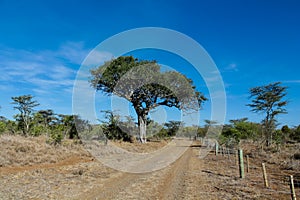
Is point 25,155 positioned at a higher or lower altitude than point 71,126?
lower

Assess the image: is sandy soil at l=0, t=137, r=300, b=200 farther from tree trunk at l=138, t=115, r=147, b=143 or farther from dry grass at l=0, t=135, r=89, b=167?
tree trunk at l=138, t=115, r=147, b=143

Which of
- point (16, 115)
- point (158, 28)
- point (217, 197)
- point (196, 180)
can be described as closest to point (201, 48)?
point (158, 28)

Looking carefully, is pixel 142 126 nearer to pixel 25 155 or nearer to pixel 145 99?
pixel 145 99

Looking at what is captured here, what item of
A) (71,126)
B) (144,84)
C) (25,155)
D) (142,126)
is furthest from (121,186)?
(71,126)

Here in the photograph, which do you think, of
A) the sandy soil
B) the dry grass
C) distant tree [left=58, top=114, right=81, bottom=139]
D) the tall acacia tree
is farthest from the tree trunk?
the sandy soil

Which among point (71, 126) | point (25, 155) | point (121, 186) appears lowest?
point (121, 186)

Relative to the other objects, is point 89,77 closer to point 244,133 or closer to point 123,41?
point 123,41

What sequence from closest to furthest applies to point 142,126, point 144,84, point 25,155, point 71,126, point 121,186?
point 121,186 → point 25,155 → point 144,84 → point 142,126 → point 71,126

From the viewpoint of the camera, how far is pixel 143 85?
2469 cm

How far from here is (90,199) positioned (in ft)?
18.4

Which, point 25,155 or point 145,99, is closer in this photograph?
point 25,155

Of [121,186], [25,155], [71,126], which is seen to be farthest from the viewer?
[71,126]

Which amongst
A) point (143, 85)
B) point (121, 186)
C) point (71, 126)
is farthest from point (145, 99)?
point (121, 186)

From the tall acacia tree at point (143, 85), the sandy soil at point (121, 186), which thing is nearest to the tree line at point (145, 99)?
the tall acacia tree at point (143, 85)
